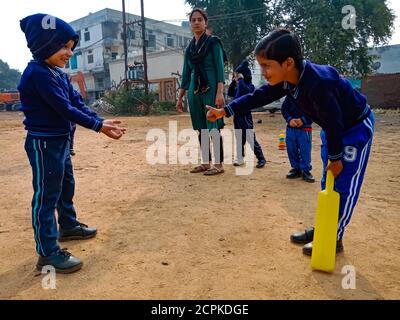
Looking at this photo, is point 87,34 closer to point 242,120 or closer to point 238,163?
point 242,120

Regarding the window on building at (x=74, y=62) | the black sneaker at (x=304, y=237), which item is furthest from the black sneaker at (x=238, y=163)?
the window on building at (x=74, y=62)

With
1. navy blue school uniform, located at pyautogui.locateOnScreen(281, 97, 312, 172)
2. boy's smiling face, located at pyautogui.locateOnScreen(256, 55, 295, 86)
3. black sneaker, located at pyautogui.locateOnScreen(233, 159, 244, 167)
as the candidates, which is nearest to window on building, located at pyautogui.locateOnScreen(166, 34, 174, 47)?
black sneaker, located at pyautogui.locateOnScreen(233, 159, 244, 167)

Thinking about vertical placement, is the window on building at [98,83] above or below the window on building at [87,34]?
below

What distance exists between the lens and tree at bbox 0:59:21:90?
165 feet

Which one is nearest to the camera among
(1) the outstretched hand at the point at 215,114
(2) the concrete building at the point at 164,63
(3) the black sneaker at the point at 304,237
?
(3) the black sneaker at the point at 304,237

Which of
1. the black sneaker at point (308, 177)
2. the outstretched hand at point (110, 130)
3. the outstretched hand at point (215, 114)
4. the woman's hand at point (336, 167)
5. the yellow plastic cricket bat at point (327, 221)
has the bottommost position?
the black sneaker at point (308, 177)

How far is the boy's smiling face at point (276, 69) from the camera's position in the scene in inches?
76.7

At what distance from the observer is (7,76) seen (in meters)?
51.4

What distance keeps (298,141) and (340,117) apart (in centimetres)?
219

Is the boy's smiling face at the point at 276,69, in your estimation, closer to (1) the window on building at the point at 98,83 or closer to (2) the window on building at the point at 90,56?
(1) the window on building at the point at 98,83

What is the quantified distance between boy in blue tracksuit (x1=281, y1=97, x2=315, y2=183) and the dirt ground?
0.70ft

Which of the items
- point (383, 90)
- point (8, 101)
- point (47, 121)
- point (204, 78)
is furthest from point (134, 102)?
point (47, 121)

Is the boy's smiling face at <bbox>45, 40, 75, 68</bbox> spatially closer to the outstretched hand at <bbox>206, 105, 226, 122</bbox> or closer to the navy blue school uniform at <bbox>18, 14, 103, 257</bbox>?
the navy blue school uniform at <bbox>18, 14, 103, 257</bbox>

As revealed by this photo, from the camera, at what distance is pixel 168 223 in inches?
→ 109
